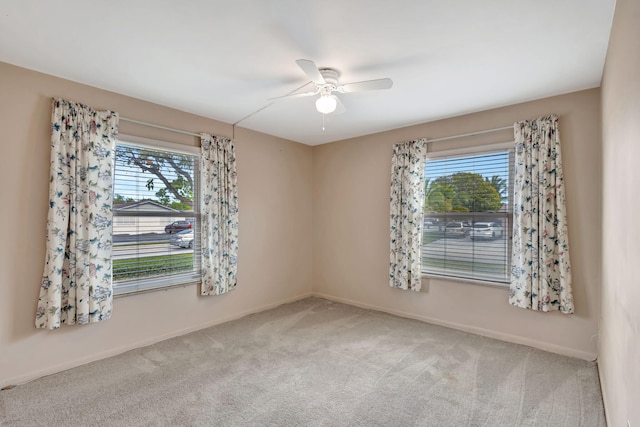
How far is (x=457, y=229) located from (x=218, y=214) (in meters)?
2.78

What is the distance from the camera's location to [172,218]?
11.2ft

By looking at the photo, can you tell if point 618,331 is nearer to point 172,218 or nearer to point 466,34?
point 466,34

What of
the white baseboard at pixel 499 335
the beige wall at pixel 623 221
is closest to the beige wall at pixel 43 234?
the white baseboard at pixel 499 335

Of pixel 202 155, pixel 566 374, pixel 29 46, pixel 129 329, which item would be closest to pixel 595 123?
pixel 566 374

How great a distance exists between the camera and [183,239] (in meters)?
3.49

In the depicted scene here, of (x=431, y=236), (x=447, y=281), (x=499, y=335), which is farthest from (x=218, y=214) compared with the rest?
(x=499, y=335)

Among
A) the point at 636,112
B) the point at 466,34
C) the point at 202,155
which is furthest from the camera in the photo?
the point at 202,155

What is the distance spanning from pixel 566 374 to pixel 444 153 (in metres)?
2.36

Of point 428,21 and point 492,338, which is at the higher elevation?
point 428,21

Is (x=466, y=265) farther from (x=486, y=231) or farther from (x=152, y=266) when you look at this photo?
(x=152, y=266)

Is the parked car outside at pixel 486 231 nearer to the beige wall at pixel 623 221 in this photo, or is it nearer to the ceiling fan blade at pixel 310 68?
the beige wall at pixel 623 221

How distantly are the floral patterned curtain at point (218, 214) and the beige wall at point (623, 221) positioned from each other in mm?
3384

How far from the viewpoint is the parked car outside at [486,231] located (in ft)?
11.0

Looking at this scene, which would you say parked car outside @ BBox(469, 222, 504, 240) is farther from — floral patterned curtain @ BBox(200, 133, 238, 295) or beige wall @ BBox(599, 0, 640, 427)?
floral patterned curtain @ BBox(200, 133, 238, 295)
